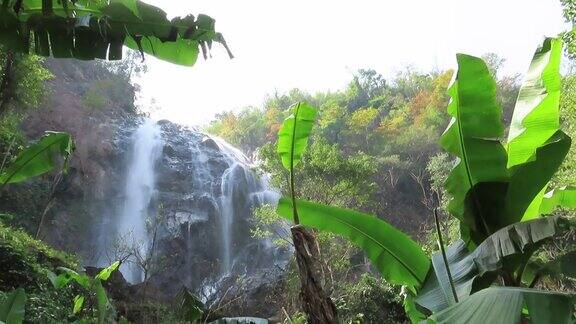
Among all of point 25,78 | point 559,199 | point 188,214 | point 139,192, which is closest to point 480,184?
point 559,199

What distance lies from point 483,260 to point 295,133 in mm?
1417

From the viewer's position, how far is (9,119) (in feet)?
34.8

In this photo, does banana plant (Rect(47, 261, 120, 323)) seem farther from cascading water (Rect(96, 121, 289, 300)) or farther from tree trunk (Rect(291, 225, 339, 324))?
cascading water (Rect(96, 121, 289, 300))

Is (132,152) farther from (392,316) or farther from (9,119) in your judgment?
(392,316)

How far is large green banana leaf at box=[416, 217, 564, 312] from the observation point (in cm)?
194

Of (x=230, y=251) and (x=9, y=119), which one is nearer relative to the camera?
(x=9, y=119)

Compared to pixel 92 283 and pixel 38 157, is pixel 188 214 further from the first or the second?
pixel 38 157

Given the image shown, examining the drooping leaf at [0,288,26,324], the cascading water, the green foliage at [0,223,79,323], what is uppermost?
the drooping leaf at [0,288,26,324]

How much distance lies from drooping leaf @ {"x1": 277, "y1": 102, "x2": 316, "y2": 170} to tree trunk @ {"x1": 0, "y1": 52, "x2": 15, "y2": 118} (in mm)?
8989

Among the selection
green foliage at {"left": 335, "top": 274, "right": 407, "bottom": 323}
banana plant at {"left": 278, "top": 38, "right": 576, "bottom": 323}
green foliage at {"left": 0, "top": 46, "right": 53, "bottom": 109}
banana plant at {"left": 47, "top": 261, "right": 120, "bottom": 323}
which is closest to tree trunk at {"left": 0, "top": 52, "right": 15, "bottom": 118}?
green foliage at {"left": 0, "top": 46, "right": 53, "bottom": 109}

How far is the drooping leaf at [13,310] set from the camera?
2.78m

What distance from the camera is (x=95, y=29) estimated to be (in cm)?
273

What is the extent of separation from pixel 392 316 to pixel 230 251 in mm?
9414

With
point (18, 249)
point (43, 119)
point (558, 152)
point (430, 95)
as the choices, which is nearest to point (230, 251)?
point (43, 119)
